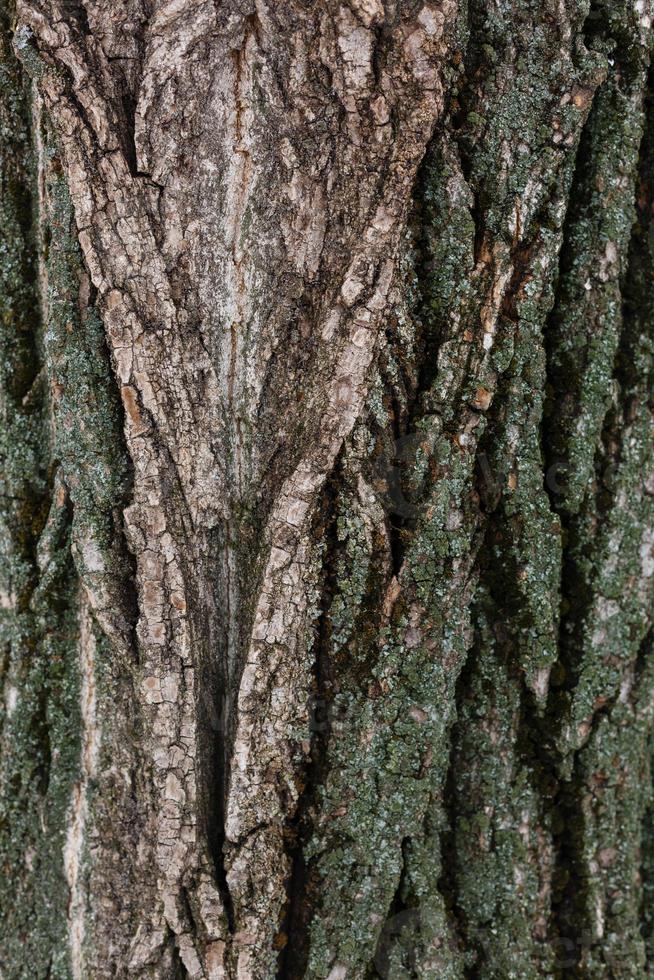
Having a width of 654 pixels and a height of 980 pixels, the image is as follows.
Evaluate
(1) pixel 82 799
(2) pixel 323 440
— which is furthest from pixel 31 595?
(2) pixel 323 440

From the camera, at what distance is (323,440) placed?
59.0 inches

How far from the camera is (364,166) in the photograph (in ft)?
4.90

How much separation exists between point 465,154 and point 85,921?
182 cm

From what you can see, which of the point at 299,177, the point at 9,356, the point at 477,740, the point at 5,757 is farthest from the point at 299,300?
the point at 5,757

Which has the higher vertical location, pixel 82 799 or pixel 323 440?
pixel 323 440

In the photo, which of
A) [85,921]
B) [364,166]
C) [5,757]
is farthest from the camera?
[5,757]

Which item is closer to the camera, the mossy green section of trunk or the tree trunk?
the tree trunk

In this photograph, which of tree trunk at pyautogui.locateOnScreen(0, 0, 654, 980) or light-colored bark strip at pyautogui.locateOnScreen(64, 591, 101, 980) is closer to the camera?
tree trunk at pyautogui.locateOnScreen(0, 0, 654, 980)

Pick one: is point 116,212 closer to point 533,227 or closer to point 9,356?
point 9,356

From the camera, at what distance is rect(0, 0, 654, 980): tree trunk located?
1.50 meters

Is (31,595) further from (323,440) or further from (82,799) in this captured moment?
(323,440)

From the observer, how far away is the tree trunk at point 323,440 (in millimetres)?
1498

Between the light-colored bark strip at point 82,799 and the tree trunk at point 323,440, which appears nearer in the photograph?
the tree trunk at point 323,440

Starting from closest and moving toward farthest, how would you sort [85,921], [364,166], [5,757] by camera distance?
[364,166] < [85,921] < [5,757]
